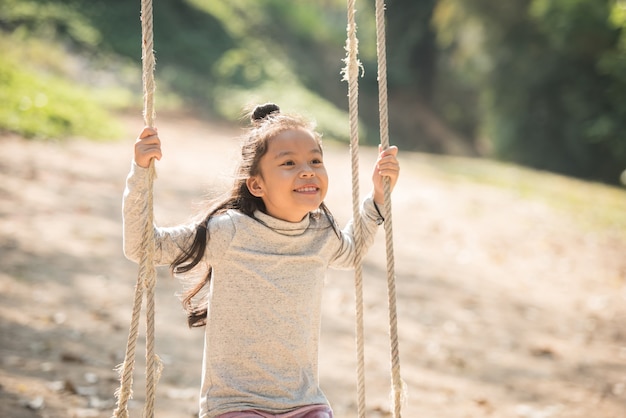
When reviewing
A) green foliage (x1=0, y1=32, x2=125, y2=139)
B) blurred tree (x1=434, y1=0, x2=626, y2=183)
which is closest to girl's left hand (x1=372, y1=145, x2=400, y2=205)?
green foliage (x1=0, y1=32, x2=125, y2=139)

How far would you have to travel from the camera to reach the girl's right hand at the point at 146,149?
1.96m

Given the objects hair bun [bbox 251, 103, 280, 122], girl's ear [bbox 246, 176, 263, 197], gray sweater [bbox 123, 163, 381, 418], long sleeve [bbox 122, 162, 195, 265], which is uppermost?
hair bun [bbox 251, 103, 280, 122]

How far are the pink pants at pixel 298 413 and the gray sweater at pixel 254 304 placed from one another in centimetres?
1

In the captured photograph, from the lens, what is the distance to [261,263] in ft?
6.65

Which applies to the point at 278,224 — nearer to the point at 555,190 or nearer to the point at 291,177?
the point at 291,177

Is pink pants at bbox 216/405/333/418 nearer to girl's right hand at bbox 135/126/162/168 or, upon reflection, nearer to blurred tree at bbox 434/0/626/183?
girl's right hand at bbox 135/126/162/168

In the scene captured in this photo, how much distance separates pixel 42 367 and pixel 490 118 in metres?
13.0

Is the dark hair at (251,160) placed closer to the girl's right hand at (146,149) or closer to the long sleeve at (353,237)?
the long sleeve at (353,237)

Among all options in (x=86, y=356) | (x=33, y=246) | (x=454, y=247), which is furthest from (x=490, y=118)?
(x=86, y=356)

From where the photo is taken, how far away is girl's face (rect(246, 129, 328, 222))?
2.04 m

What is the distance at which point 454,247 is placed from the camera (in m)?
6.95

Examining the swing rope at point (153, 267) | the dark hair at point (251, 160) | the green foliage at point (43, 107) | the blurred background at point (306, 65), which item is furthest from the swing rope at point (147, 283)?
the blurred background at point (306, 65)

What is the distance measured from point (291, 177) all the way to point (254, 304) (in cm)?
36

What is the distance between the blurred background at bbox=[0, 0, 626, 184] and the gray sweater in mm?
6538
